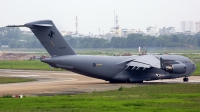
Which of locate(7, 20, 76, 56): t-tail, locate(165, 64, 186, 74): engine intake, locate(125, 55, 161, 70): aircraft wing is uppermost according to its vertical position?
locate(7, 20, 76, 56): t-tail

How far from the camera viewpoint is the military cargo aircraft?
153 ft

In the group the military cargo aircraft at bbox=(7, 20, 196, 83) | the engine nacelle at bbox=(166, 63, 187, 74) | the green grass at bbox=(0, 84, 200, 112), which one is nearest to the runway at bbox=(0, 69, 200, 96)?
the military cargo aircraft at bbox=(7, 20, 196, 83)

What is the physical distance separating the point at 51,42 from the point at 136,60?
8.13 meters

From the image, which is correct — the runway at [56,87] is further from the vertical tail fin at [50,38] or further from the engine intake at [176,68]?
the vertical tail fin at [50,38]

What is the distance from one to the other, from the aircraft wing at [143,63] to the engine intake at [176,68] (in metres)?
1.33

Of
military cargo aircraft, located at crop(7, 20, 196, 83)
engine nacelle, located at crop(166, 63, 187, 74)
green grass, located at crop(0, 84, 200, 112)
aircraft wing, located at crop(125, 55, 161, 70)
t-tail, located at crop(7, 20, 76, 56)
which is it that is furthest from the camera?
engine nacelle, located at crop(166, 63, 187, 74)

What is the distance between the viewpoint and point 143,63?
47812 millimetres

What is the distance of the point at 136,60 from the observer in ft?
160

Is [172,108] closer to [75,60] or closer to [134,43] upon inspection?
[75,60]

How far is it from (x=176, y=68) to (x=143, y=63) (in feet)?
11.5

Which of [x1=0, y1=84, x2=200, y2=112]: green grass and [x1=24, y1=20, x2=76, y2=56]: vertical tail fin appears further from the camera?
[x1=24, y1=20, x2=76, y2=56]: vertical tail fin

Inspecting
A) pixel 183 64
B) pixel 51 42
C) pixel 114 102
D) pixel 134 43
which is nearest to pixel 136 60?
pixel 183 64

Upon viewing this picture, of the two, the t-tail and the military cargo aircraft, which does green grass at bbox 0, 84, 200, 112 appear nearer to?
the military cargo aircraft

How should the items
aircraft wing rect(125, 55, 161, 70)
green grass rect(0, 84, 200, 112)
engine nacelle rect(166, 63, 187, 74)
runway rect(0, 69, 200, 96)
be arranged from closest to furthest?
green grass rect(0, 84, 200, 112) < runway rect(0, 69, 200, 96) < aircraft wing rect(125, 55, 161, 70) < engine nacelle rect(166, 63, 187, 74)
